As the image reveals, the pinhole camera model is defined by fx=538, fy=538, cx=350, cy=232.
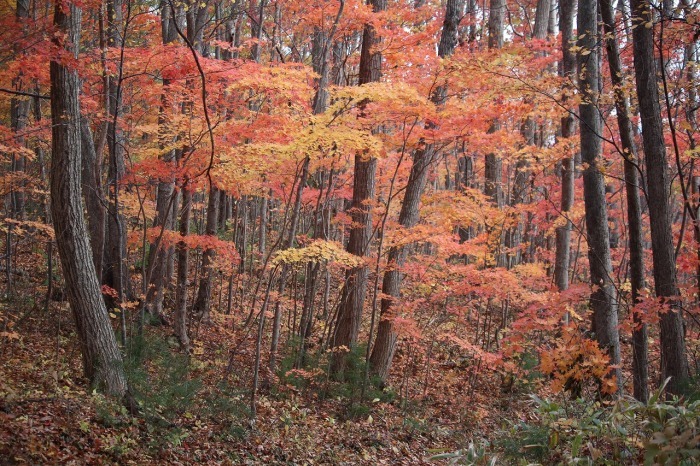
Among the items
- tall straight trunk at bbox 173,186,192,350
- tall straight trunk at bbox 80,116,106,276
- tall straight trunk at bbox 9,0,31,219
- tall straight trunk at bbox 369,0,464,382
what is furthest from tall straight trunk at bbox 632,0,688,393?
tall straight trunk at bbox 9,0,31,219

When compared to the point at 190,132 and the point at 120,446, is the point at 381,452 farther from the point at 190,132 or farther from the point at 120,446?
the point at 190,132

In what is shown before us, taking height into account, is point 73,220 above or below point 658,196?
below

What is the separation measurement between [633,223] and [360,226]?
503cm

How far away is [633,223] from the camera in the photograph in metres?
7.33

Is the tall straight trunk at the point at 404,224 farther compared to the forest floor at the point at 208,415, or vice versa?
the tall straight trunk at the point at 404,224

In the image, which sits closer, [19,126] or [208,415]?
[208,415]

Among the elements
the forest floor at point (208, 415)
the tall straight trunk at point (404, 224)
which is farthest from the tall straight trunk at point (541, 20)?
the forest floor at point (208, 415)

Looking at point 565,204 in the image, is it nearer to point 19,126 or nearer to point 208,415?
point 208,415

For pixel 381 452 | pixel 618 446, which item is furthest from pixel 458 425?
pixel 618 446

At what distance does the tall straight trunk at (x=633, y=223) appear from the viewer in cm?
698

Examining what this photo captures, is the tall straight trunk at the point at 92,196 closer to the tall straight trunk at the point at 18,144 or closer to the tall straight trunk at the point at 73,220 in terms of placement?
the tall straight trunk at the point at 18,144

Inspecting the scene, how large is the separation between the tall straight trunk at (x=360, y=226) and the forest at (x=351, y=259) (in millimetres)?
51

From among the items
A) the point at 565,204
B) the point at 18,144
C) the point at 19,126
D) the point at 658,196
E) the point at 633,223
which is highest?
the point at 19,126

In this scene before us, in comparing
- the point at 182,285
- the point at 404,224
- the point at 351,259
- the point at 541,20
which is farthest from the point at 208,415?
the point at 541,20
